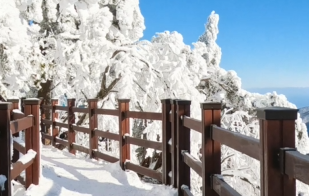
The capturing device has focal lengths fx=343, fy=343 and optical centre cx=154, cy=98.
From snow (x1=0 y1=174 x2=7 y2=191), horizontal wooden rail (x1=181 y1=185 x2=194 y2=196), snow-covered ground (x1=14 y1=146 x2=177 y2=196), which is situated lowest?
snow-covered ground (x1=14 y1=146 x2=177 y2=196)

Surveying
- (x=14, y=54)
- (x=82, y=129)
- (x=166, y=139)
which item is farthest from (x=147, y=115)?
(x=14, y=54)

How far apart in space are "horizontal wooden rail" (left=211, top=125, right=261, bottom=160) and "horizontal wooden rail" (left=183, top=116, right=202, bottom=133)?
408 mm

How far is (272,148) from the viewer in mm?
1665

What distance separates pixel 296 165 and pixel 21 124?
3070 mm

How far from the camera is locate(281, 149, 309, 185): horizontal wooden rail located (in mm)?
1400

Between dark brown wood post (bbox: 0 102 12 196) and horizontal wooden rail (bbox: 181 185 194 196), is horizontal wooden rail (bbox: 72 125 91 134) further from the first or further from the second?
dark brown wood post (bbox: 0 102 12 196)

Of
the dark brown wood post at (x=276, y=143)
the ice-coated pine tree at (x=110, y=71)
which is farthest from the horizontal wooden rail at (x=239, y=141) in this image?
the ice-coated pine tree at (x=110, y=71)

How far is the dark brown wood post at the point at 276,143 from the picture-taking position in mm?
1643

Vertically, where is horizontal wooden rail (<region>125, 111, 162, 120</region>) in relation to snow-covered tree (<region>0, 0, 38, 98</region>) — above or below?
below

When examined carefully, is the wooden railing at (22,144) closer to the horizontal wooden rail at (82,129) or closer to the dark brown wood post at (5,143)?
the dark brown wood post at (5,143)

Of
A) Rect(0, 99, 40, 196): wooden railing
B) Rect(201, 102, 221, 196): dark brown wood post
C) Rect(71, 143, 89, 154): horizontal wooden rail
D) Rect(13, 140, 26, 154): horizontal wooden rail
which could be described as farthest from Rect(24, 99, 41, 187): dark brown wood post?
Rect(71, 143, 89, 154): horizontal wooden rail

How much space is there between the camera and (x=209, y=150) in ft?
9.61

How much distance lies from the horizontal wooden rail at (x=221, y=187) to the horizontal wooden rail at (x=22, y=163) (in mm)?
1921

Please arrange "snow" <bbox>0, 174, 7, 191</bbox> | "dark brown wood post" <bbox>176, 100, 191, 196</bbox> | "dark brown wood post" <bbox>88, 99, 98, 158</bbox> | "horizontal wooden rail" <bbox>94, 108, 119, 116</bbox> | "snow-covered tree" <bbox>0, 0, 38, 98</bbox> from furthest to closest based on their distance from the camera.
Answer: "snow-covered tree" <bbox>0, 0, 38, 98</bbox>
"dark brown wood post" <bbox>88, 99, 98, 158</bbox>
"horizontal wooden rail" <bbox>94, 108, 119, 116</bbox>
"dark brown wood post" <bbox>176, 100, 191, 196</bbox>
"snow" <bbox>0, 174, 7, 191</bbox>
